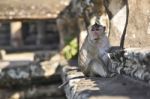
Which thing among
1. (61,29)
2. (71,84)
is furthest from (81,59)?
(61,29)

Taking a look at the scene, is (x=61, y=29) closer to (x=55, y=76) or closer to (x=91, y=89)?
Answer: (x=55, y=76)

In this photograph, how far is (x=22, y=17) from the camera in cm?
1123

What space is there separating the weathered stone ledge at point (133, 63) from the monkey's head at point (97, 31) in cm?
27

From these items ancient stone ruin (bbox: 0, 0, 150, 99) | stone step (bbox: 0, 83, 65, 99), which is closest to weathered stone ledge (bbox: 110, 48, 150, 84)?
ancient stone ruin (bbox: 0, 0, 150, 99)

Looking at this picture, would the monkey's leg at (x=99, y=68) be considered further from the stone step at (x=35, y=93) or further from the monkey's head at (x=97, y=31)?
the stone step at (x=35, y=93)

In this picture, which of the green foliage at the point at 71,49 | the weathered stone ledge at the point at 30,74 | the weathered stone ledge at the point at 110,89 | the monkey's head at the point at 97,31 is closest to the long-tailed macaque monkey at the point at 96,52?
the monkey's head at the point at 97,31

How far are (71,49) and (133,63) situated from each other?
604 centimetres

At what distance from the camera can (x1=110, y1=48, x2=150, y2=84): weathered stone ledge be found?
13.7 ft

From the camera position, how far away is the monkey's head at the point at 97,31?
210 inches

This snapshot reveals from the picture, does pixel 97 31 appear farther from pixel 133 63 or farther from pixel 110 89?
pixel 110 89

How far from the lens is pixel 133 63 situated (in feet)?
15.1

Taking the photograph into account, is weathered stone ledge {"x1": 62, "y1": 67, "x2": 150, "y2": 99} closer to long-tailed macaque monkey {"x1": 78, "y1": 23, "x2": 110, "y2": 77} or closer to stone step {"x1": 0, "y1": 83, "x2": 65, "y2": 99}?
long-tailed macaque monkey {"x1": 78, "y1": 23, "x2": 110, "y2": 77}

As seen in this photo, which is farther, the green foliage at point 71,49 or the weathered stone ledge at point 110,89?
the green foliage at point 71,49

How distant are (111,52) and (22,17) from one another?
6.18 metres
